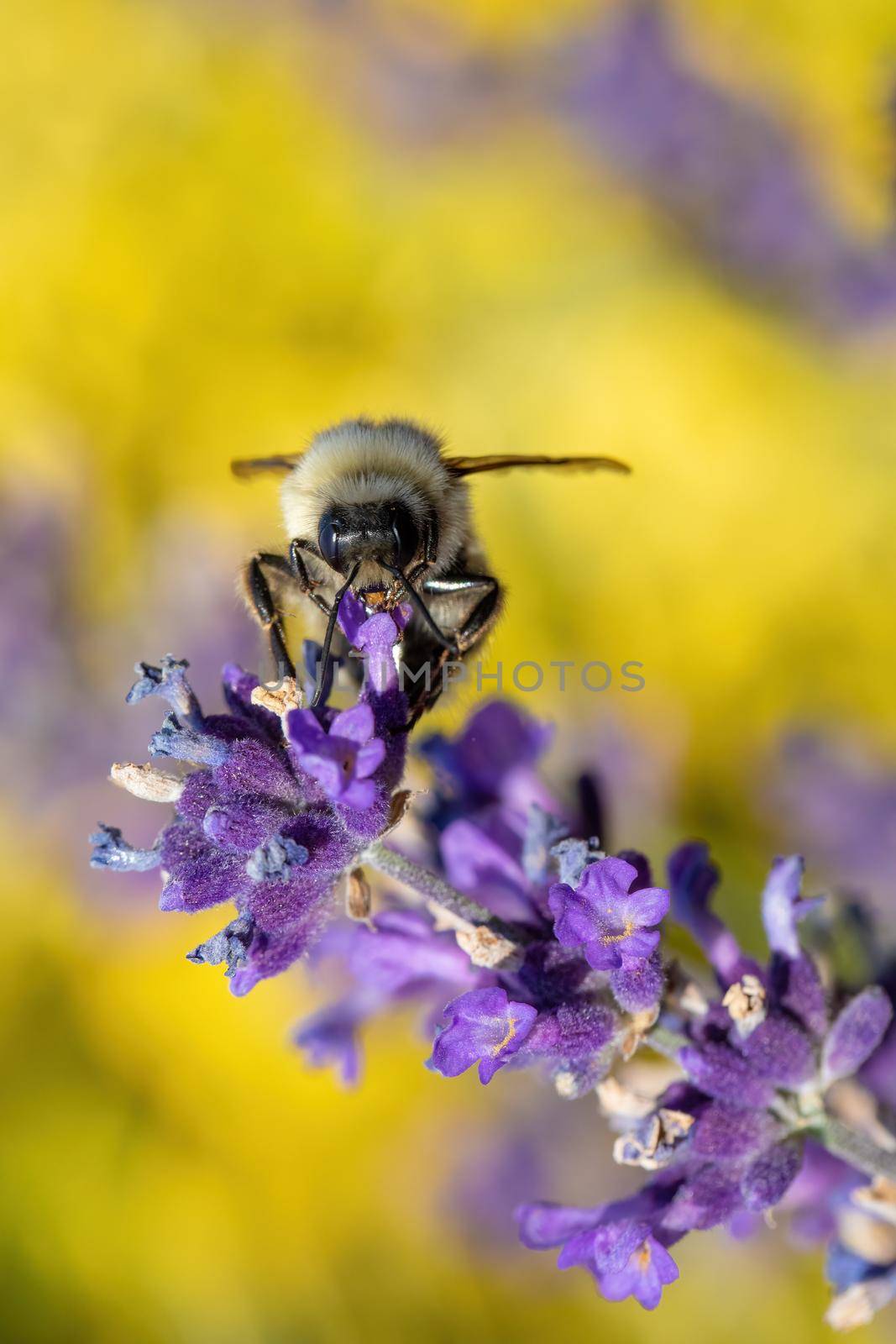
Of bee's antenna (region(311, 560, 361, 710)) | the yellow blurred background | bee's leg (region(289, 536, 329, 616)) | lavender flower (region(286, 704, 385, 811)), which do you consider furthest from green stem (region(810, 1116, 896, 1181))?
the yellow blurred background

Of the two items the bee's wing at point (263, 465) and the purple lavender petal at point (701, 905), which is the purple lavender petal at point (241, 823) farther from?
the bee's wing at point (263, 465)

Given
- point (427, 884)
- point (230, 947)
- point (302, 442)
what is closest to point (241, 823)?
point (230, 947)

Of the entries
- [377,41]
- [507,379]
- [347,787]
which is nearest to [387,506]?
[347,787]

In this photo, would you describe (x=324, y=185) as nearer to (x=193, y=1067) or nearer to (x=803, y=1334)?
(x=193, y=1067)

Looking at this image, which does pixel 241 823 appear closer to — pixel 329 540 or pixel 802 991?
pixel 329 540

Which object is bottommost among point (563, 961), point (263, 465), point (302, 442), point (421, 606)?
point (563, 961)

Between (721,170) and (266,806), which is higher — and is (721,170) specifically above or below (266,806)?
above

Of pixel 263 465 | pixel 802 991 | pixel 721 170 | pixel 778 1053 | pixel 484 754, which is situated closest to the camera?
pixel 778 1053
